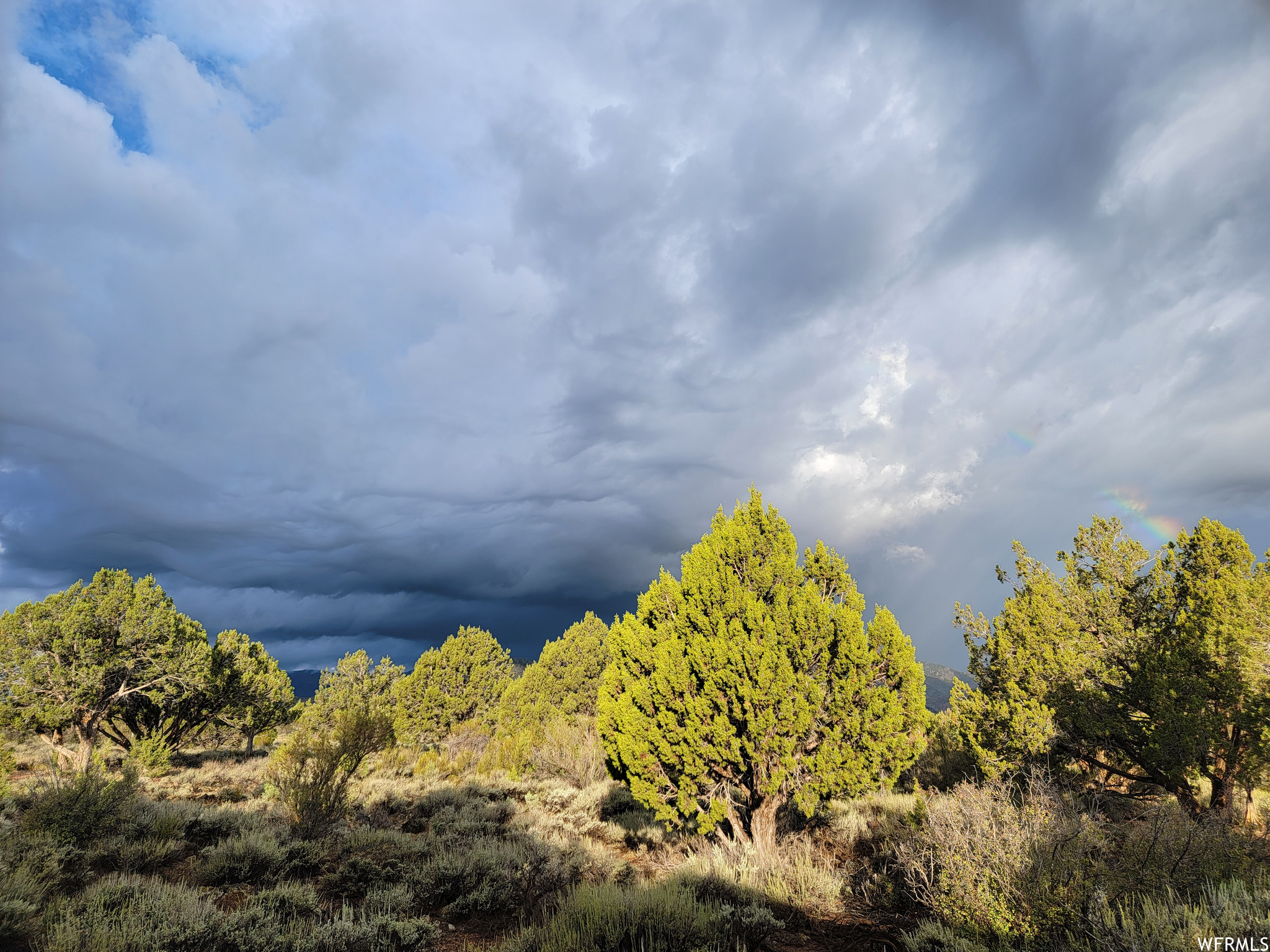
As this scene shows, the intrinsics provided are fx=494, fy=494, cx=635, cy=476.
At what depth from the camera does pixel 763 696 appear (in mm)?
10531

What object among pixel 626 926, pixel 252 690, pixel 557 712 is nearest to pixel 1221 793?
pixel 626 926

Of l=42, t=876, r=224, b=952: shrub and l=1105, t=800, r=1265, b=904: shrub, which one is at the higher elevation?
l=1105, t=800, r=1265, b=904: shrub

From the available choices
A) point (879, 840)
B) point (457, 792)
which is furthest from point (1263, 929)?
point (457, 792)

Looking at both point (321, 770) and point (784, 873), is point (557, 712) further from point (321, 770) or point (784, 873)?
point (784, 873)

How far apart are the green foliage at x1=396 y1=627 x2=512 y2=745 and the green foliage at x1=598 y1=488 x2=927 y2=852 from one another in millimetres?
26466

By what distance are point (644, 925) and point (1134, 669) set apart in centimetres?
1578

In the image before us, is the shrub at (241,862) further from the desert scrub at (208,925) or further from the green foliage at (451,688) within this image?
the green foliage at (451,688)

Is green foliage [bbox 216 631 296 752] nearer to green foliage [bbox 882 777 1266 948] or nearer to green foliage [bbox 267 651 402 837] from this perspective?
green foliage [bbox 267 651 402 837]

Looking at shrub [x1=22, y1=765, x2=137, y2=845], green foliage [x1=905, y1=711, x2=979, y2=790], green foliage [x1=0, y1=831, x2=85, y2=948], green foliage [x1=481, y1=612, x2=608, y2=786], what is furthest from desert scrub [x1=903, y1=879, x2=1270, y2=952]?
green foliage [x1=481, y1=612, x2=608, y2=786]

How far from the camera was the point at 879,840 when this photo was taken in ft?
37.7

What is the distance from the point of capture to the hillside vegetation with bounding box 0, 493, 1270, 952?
20.2ft

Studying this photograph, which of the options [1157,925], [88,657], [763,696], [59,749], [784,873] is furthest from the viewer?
[59,749]

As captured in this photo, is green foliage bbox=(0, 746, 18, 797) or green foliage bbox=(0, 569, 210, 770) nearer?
green foliage bbox=(0, 746, 18, 797)

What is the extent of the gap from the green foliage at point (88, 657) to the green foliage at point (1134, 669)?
30614 mm
